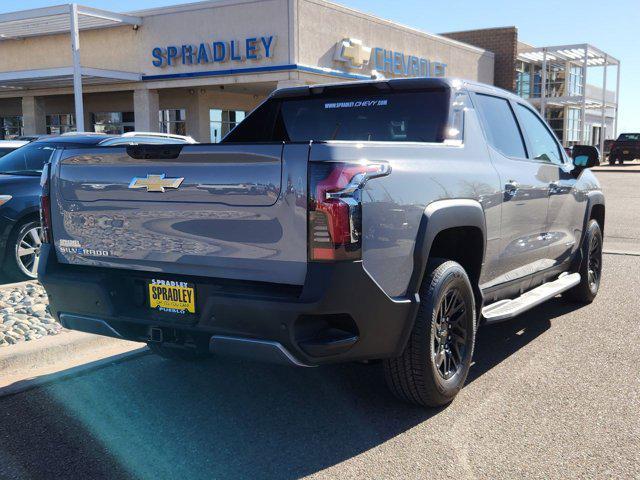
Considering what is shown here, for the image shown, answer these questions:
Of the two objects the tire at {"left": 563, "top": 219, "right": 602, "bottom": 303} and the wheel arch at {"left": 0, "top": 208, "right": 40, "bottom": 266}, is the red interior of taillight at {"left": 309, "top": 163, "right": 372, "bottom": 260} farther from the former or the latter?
the wheel arch at {"left": 0, "top": 208, "right": 40, "bottom": 266}

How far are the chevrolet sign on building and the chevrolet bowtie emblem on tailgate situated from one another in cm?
1931

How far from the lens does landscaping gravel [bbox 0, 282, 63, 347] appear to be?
5.52 meters

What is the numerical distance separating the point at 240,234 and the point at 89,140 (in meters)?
5.40

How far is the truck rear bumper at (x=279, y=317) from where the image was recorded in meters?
3.35

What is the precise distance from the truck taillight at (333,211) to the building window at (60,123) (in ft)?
96.3

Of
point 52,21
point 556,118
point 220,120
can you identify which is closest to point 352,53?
point 220,120

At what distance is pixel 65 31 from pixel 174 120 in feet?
16.9

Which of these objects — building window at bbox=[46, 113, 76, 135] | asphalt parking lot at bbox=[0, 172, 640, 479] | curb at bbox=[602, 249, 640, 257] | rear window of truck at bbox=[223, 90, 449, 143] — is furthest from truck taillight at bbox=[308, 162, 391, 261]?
building window at bbox=[46, 113, 76, 135]

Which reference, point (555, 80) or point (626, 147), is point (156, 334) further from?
point (555, 80)

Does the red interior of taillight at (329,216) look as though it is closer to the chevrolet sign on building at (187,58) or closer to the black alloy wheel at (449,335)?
the black alloy wheel at (449,335)

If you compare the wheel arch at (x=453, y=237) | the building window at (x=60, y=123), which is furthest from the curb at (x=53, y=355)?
the building window at (x=60, y=123)

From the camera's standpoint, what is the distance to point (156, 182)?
3.74 meters

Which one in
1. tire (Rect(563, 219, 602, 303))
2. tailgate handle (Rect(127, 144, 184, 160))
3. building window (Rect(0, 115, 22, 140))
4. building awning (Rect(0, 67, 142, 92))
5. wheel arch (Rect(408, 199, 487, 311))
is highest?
building awning (Rect(0, 67, 142, 92))

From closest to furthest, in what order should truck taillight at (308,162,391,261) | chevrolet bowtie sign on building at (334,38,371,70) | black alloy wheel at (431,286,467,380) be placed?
truck taillight at (308,162,391,261), black alloy wheel at (431,286,467,380), chevrolet bowtie sign on building at (334,38,371,70)
